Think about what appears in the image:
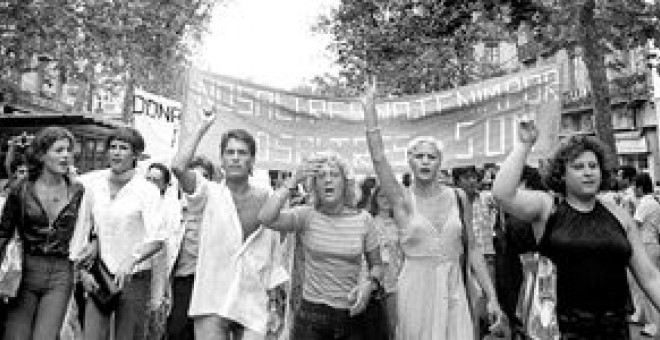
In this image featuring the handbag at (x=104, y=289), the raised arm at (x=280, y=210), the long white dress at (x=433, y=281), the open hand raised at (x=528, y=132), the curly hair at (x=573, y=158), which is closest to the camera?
the open hand raised at (x=528, y=132)

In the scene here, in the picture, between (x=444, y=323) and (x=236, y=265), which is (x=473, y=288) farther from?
(x=236, y=265)

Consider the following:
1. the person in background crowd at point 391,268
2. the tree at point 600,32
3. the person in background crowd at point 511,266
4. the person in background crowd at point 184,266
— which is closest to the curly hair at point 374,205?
the person in background crowd at point 391,268

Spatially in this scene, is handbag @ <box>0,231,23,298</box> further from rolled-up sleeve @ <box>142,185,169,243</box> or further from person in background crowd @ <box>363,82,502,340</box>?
person in background crowd @ <box>363,82,502,340</box>

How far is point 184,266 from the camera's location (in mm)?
4512

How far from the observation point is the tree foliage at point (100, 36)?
12.8 m

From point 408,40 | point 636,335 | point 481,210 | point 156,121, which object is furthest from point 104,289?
point 408,40

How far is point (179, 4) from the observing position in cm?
2411

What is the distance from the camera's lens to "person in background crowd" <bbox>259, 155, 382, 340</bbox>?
12.3 ft

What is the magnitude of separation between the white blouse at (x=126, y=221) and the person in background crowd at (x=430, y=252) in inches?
63.0

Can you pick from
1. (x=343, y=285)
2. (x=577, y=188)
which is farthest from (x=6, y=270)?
(x=577, y=188)

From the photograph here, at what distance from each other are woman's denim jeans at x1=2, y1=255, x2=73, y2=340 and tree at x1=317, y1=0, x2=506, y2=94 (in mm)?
13152

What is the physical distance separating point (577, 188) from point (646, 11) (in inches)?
423

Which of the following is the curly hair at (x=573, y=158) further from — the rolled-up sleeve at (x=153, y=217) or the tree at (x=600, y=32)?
the tree at (x=600, y=32)

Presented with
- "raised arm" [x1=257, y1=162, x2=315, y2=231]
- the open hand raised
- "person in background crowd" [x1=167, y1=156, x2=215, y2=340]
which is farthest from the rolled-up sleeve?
the open hand raised
